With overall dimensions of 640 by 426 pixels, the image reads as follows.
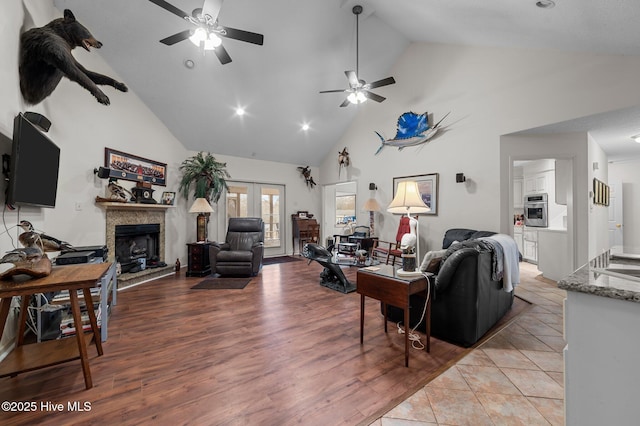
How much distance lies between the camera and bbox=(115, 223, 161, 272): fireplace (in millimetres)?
4172

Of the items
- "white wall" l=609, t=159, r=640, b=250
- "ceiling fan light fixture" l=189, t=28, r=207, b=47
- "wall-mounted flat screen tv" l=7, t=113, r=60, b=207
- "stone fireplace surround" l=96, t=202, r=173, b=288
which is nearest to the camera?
"wall-mounted flat screen tv" l=7, t=113, r=60, b=207

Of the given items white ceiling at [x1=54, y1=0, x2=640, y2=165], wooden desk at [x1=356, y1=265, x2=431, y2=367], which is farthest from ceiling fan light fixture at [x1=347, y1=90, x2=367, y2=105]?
wooden desk at [x1=356, y1=265, x2=431, y2=367]

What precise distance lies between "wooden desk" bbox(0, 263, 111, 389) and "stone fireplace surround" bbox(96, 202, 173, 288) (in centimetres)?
205

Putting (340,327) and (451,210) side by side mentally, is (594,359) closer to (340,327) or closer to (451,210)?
(340,327)

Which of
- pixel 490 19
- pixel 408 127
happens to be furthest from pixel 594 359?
pixel 408 127

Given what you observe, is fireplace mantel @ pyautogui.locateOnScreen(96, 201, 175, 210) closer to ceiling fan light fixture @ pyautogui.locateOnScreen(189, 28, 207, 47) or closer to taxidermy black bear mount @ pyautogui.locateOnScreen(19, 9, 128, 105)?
taxidermy black bear mount @ pyautogui.locateOnScreen(19, 9, 128, 105)

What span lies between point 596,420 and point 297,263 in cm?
520

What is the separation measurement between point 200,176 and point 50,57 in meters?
3.04

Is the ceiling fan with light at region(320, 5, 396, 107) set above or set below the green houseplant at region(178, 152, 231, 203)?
above

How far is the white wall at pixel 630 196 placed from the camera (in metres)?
5.39

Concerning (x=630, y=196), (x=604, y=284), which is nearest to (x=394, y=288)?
(x=604, y=284)

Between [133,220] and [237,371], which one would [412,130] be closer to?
[237,371]

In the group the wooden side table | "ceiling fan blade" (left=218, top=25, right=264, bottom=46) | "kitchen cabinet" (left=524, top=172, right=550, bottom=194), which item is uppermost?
"ceiling fan blade" (left=218, top=25, right=264, bottom=46)

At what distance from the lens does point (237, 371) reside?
1883 mm
